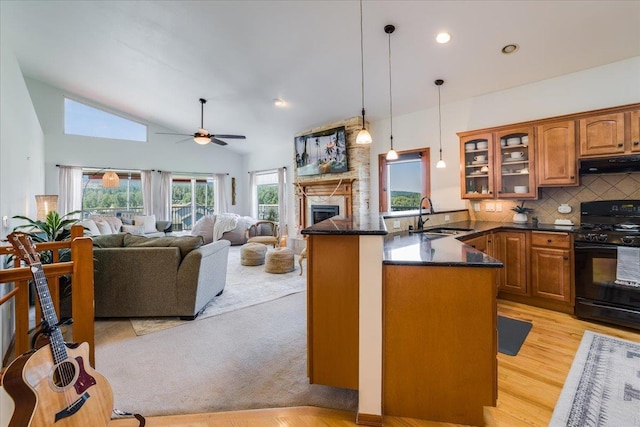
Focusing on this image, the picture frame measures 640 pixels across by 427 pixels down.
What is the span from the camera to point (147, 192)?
752 cm

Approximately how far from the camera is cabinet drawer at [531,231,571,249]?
298 centimetres

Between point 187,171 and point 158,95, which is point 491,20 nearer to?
point 158,95

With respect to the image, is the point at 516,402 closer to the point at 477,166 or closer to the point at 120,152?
the point at 477,166

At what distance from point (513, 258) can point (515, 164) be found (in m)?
1.23

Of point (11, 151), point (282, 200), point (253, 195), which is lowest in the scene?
point (282, 200)

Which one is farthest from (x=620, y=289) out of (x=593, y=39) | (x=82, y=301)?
(x=82, y=301)

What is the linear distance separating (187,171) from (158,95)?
281 cm

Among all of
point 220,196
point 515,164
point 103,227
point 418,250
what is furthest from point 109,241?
point 220,196

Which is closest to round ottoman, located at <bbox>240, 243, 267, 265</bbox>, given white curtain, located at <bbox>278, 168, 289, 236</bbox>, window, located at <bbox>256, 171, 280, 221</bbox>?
white curtain, located at <bbox>278, 168, 289, 236</bbox>

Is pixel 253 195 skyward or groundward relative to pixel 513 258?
skyward

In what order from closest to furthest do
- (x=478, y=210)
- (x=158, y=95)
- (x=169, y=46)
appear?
(x=169, y=46) < (x=478, y=210) < (x=158, y=95)

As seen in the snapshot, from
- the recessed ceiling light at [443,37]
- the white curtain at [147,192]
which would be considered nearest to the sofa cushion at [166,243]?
the recessed ceiling light at [443,37]

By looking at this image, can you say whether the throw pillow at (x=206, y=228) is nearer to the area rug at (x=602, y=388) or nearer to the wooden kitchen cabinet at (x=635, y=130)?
the area rug at (x=602, y=388)

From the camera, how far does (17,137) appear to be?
11.1 feet
